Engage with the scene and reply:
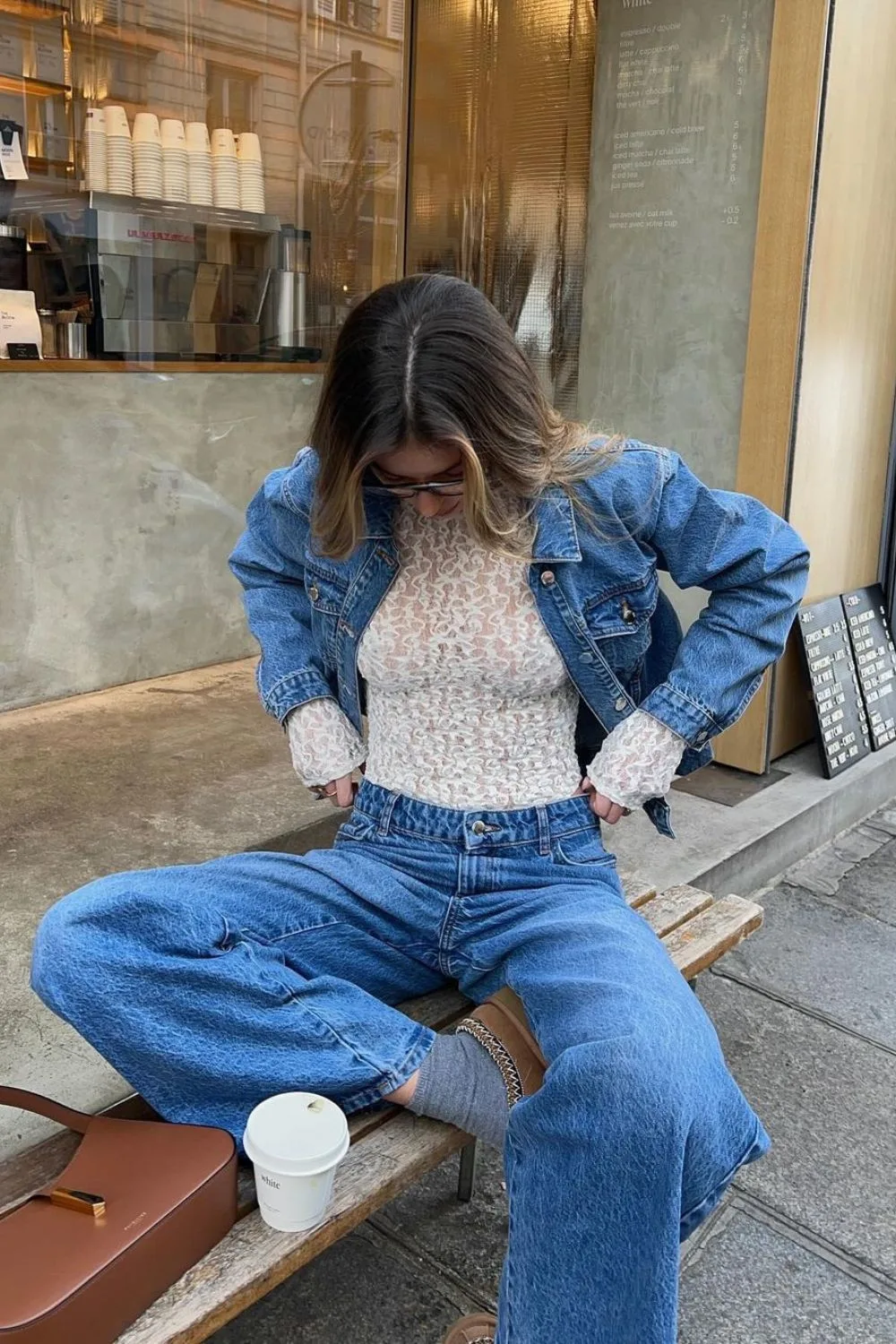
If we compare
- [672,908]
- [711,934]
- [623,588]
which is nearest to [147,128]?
[623,588]

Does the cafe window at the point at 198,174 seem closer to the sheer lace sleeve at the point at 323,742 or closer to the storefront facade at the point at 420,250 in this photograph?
the storefront facade at the point at 420,250

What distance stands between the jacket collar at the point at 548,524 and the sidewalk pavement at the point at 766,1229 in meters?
1.17

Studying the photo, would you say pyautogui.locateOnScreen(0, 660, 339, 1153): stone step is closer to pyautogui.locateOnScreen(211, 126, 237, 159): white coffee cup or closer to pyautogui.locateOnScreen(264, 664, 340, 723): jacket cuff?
pyautogui.locateOnScreen(264, 664, 340, 723): jacket cuff

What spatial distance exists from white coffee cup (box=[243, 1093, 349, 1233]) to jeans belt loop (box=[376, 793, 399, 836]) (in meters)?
0.51

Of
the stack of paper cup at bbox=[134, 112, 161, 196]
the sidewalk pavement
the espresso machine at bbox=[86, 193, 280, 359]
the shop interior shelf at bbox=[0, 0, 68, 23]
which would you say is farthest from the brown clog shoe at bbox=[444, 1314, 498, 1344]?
the shop interior shelf at bbox=[0, 0, 68, 23]

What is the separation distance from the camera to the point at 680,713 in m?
1.96

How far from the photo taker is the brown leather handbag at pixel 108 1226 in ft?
4.31

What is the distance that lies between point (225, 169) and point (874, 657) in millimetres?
2893

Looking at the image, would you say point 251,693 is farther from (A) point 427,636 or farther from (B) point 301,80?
(A) point 427,636

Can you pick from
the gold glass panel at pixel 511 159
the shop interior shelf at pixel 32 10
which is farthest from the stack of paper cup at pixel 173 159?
the gold glass panel at pixel 511 159

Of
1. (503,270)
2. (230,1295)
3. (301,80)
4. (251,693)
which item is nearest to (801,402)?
(503,270)

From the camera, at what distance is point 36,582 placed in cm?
413

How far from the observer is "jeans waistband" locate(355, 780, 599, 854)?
192 cm

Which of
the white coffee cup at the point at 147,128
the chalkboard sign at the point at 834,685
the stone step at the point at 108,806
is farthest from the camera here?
the white coffee cup at the point at 147,128
